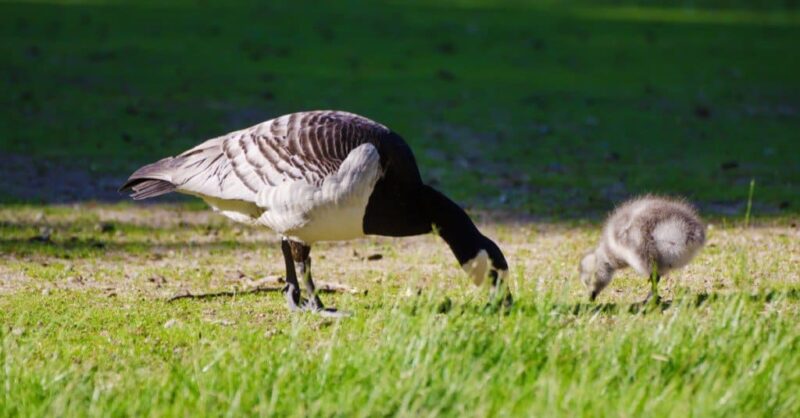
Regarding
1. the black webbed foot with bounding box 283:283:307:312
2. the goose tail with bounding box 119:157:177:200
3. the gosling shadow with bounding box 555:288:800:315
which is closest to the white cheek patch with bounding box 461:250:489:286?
the gosling shadow with bounding box 555:288:800:315

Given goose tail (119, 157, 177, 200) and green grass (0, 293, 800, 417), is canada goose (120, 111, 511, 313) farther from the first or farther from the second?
green grass (0, 293, 800, 417)

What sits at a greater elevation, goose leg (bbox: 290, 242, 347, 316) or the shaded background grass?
the shaded background grass

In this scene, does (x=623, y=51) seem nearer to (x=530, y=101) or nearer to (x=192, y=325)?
(x=530, y=101)

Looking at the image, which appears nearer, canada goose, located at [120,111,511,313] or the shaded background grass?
canada goose, located at [120,111,511,313]

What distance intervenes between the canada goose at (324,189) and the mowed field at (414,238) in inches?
12.2

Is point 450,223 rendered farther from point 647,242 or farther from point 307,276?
point 647,242

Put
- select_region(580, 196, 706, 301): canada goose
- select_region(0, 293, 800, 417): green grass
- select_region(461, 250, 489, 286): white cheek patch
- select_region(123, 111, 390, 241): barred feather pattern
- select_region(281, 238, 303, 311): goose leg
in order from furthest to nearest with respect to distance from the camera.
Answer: select_region(281, 238, 303, 311): goose leg
select_region(580, 196, 706, 301): canada goose
select_region(461, 250, 489, 286): white cheek patch
select_region(123, 111, 390, 241): barred feather pattern
select_region(0, 293, 800, 417): green grass

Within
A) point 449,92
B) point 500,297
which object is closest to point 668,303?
point 500,297

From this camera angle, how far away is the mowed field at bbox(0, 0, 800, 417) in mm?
5363

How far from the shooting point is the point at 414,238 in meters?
9.45

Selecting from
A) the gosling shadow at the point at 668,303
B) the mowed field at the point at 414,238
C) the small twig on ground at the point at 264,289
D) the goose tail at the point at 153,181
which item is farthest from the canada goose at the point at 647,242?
the goose tail at the point at 153,181

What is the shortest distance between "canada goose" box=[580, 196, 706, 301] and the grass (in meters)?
0.19

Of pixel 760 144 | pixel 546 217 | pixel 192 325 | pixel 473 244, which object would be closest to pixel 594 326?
pixel 473 244

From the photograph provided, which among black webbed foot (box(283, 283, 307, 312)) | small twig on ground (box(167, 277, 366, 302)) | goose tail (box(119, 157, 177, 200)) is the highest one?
goose tail (box(119, 157, 177, 200))
